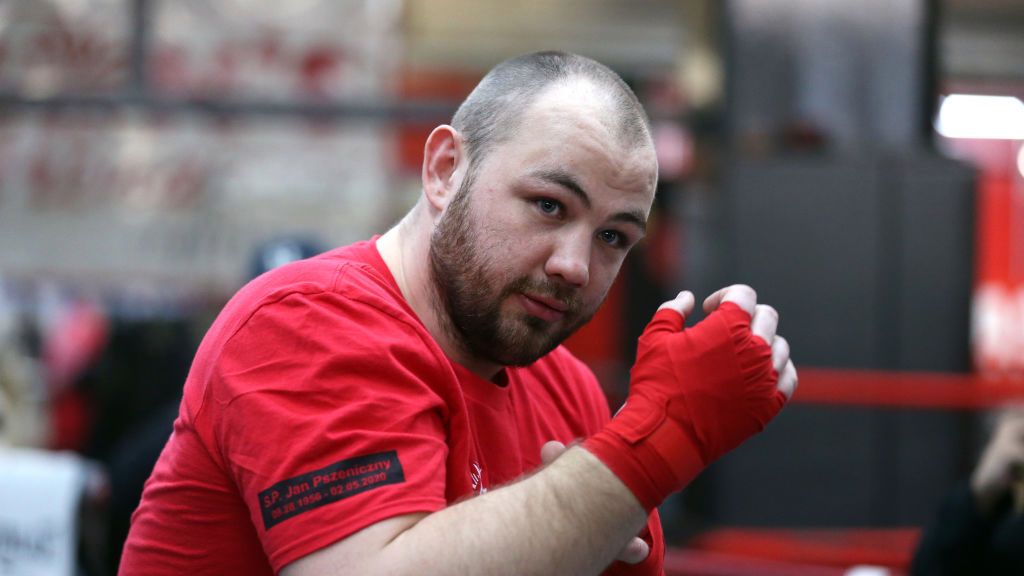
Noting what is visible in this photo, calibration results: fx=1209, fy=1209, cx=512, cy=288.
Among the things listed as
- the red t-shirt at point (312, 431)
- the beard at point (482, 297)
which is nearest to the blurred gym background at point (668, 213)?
the red t-shirt at point (312, 431)

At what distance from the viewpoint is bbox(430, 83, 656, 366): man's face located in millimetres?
1824

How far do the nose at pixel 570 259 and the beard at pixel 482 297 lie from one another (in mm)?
25

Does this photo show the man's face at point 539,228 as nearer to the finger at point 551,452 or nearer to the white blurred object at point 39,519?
the finger at point 551,452

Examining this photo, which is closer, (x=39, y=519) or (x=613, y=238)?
(x=613, y=238)

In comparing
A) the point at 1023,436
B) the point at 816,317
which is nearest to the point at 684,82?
the point at 816,317

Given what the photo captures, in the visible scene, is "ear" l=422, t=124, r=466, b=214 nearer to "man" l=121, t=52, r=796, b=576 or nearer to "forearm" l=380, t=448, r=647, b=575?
"man" l=121, t=52, r=796, b=576

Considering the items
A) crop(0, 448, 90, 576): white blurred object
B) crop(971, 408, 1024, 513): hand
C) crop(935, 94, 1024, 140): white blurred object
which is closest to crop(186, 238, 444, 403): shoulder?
crop(971, 408, 1024, 513): hand

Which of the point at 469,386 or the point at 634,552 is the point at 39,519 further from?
the point at 634,552

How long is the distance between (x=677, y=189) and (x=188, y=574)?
20.6 ft

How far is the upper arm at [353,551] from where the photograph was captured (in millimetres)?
1521

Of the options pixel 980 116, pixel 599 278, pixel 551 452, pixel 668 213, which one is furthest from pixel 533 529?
pixel 980 116

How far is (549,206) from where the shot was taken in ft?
6.04

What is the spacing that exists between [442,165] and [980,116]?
8.54m

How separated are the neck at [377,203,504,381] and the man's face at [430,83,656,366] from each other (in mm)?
25
